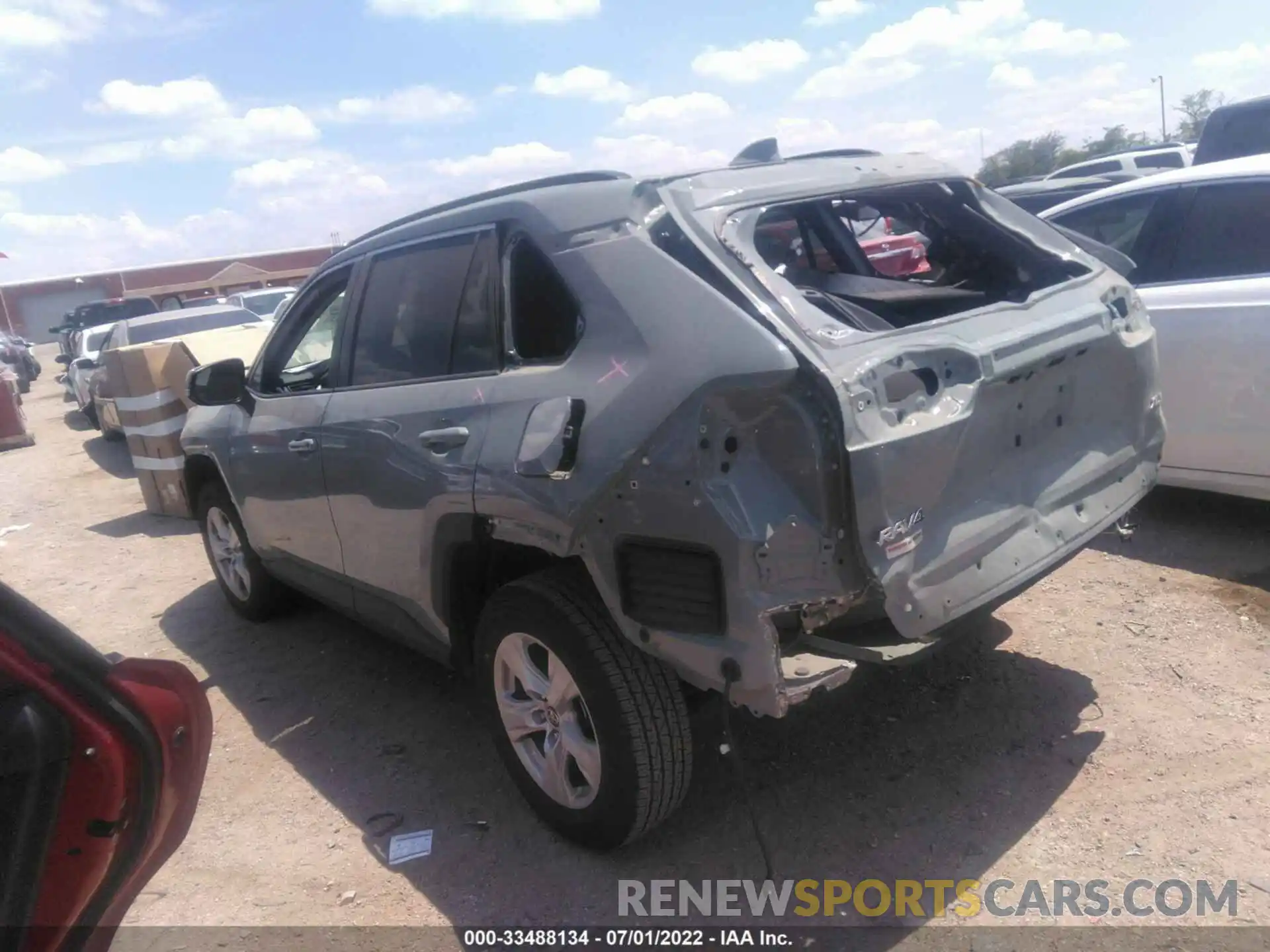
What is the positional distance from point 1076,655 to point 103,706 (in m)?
3.46

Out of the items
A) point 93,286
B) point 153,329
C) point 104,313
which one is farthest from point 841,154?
point 93,286

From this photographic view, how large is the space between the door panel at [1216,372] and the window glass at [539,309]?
10.6ft

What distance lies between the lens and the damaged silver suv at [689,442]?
2430mm

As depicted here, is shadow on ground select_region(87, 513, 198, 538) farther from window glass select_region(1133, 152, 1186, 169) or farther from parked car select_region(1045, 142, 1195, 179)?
window glass select_region(1133, 152, 1186, 169)

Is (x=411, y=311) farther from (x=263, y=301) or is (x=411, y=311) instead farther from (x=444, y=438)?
(x=263, y=301)

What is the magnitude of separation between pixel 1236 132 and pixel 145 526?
34.1 ft

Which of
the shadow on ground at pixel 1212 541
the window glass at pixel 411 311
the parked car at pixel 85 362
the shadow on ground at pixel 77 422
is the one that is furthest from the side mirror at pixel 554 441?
the shadow on ground at pixel 77 422

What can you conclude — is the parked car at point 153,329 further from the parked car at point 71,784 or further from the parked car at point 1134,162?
the parked car at point 1134,162

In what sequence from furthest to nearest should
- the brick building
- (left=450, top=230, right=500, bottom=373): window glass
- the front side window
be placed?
the brick building → the front side window → (left=450, top=230, right=500, bottom=373): window glass

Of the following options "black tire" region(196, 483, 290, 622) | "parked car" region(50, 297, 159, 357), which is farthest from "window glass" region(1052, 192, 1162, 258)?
"parked car" region(50, 297, 159, 357)

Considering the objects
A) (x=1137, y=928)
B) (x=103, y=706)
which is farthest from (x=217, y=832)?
(x=1137, y=928)

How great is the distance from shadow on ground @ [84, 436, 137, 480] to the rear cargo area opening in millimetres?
8630

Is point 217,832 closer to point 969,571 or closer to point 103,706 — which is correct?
point 103,706

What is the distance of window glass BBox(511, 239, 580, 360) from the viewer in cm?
292
